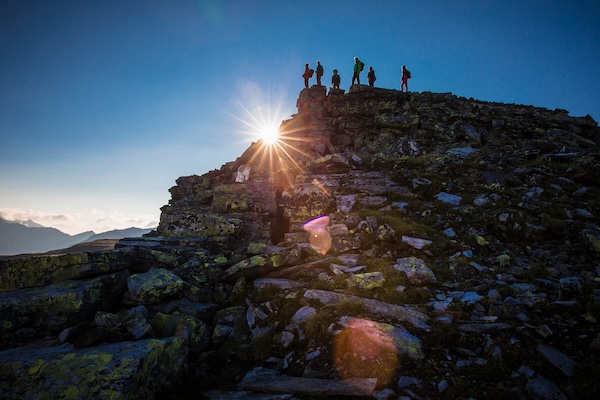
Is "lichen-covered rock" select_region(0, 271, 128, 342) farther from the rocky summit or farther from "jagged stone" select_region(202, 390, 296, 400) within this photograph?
Answer: "jagged stone" select_region(202, 390, 296, 400)

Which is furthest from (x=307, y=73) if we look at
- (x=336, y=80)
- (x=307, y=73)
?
(x=336, y=80)

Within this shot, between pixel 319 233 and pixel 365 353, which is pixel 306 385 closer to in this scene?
pixel 365 353

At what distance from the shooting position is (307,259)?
11117mm

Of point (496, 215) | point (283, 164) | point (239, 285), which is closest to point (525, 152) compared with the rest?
point (496, 215)

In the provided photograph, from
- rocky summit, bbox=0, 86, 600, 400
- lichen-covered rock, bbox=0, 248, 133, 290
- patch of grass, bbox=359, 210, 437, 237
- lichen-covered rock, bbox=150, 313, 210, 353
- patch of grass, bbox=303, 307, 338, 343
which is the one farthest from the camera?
patch of grass, bbox=359, 210, 437, 237

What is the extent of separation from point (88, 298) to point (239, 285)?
4.48 metres

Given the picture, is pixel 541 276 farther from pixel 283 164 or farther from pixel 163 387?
pixel 283 164

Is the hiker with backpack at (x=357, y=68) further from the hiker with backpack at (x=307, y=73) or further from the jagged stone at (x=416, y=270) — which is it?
the jagged stone at (x=416, y=270)

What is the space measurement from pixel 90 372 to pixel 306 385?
4.41 metres

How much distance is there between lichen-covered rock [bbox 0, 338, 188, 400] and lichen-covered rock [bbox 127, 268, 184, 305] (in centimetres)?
238

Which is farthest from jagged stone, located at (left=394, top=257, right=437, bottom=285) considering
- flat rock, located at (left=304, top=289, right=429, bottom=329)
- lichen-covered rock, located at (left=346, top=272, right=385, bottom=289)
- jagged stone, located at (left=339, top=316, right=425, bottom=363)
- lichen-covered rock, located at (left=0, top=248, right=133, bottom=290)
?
lichen-covered rock, located at (left=0, top=248, right=133, bottom=290)

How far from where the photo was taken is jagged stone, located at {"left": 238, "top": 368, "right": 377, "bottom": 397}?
5457 mm

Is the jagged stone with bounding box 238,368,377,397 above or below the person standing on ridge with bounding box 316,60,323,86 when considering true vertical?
below

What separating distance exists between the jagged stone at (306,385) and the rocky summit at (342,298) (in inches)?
1.5
